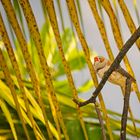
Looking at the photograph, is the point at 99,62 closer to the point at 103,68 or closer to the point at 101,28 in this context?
the point at 103,68

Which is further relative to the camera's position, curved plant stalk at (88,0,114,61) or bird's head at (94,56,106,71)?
curved plant stalk at (88,0,114,61)

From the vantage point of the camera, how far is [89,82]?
3.23m

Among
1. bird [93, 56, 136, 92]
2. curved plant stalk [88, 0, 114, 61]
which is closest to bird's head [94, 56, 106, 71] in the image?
bird [93, 56, 136, 92]

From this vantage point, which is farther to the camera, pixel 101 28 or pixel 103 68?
pixel 101 28

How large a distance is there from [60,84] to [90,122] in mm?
1637

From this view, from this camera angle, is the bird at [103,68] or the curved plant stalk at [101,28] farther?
the curved plant stalk at [101,28]

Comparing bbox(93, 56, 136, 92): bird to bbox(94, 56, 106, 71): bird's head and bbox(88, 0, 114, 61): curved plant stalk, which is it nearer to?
bbox(94, 56, 106, 71): bird's head

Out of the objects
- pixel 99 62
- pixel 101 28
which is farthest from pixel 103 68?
pixel 101 28

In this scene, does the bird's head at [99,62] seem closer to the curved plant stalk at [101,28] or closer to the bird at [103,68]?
the bird at [103,68]

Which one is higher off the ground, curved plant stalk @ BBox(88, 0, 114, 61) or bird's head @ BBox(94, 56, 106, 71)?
curved plant stalk @ BBox(88, 0, 114, 61)

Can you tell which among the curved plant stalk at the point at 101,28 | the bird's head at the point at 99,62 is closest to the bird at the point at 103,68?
the bird's head at the point at 99,62

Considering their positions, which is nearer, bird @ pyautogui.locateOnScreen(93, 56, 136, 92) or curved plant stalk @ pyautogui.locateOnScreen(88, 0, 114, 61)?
bird @ pyautogui.locateOnScreen(93, 56, 136, 92)

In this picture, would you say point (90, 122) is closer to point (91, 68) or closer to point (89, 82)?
point (91, 68)

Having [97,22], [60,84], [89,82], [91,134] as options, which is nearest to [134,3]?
[97,22]
